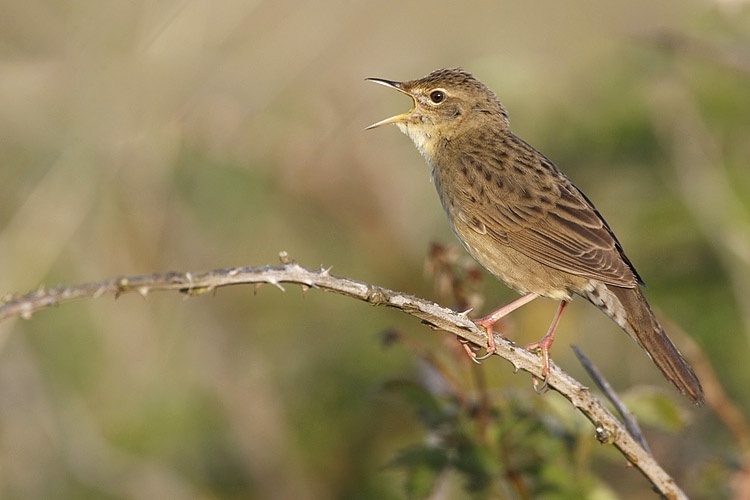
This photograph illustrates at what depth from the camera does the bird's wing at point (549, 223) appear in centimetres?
453

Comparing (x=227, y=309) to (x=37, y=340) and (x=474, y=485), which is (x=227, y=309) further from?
(x=474, y=485)

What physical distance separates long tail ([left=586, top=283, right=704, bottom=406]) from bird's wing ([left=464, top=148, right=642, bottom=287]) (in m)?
0.12

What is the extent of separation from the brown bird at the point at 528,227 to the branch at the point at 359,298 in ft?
2.12

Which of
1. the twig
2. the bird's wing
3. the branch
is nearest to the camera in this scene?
the branch

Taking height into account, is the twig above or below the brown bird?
below

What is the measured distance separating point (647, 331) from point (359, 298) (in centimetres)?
175

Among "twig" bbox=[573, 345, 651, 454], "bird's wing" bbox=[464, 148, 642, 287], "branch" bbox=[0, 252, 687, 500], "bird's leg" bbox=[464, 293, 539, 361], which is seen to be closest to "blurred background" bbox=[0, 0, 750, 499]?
"bird's leg" bbox=[464, 293, 539, 361]

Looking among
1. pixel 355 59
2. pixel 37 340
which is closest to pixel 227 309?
pixel 37 340

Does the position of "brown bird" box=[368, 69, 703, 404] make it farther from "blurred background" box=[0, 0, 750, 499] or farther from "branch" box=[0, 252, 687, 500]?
"blurred background" box=[0, 0, 750, 499]

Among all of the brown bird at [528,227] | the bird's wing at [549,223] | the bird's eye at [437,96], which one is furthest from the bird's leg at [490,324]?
the bird's eye at [437,96]

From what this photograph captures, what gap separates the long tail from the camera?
395cm

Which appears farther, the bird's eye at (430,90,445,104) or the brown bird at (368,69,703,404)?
the bird's eye at (430,90,445,104)

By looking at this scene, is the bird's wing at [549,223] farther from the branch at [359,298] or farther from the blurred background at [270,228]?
the branch at [359,298]

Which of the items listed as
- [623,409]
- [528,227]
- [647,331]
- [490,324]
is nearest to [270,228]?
[528,227]
